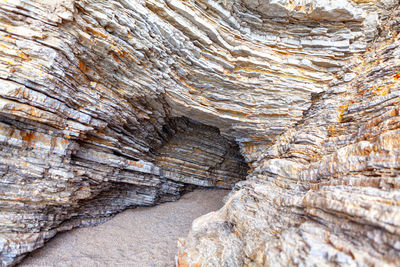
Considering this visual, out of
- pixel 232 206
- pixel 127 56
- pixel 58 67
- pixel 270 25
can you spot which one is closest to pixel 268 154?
pixel 232 206

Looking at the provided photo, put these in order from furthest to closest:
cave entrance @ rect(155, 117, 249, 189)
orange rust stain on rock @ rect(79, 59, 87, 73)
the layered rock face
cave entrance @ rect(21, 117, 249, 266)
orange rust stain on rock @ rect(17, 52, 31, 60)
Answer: cave entrance @ rect(155, 117, 249, 189) < cave entrance @ rect(21, 117, 249, 266) < orange rust stain on rock @ rect(79, 59, 87, 73) < orange rust stain on rock @ rect(17, 52, 31, 60) < the layered rock face

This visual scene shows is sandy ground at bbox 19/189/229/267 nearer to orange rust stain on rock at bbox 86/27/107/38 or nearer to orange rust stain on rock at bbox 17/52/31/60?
orange rust stain on rock at bbox 17/52/31/60

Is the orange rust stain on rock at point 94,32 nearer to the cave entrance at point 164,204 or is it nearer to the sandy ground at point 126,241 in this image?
the cave entrance at point 164,204

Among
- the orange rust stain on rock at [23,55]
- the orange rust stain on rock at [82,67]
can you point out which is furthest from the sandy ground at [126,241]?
the orange rust stain on rock at [82,67]

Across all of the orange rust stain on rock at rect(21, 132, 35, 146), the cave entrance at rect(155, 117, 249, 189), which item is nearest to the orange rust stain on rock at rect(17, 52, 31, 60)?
the orange rust stain on rock at rect(21, 132, 35, 146)

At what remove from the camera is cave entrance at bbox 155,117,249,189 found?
1172 cm

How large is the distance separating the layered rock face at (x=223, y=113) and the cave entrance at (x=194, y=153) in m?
1.61

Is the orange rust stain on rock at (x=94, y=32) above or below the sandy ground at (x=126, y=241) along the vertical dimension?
above

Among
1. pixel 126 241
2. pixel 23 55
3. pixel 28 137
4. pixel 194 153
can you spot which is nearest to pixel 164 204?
pixel 126 241

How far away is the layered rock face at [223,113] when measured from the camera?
3.83m

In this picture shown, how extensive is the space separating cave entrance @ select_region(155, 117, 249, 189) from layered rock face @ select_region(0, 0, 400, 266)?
161 cm

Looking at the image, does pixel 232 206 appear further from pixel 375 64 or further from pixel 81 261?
pixel 375 64

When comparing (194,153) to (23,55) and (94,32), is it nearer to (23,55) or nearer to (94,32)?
Answer: (94,32)

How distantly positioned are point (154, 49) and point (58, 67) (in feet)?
10.9
